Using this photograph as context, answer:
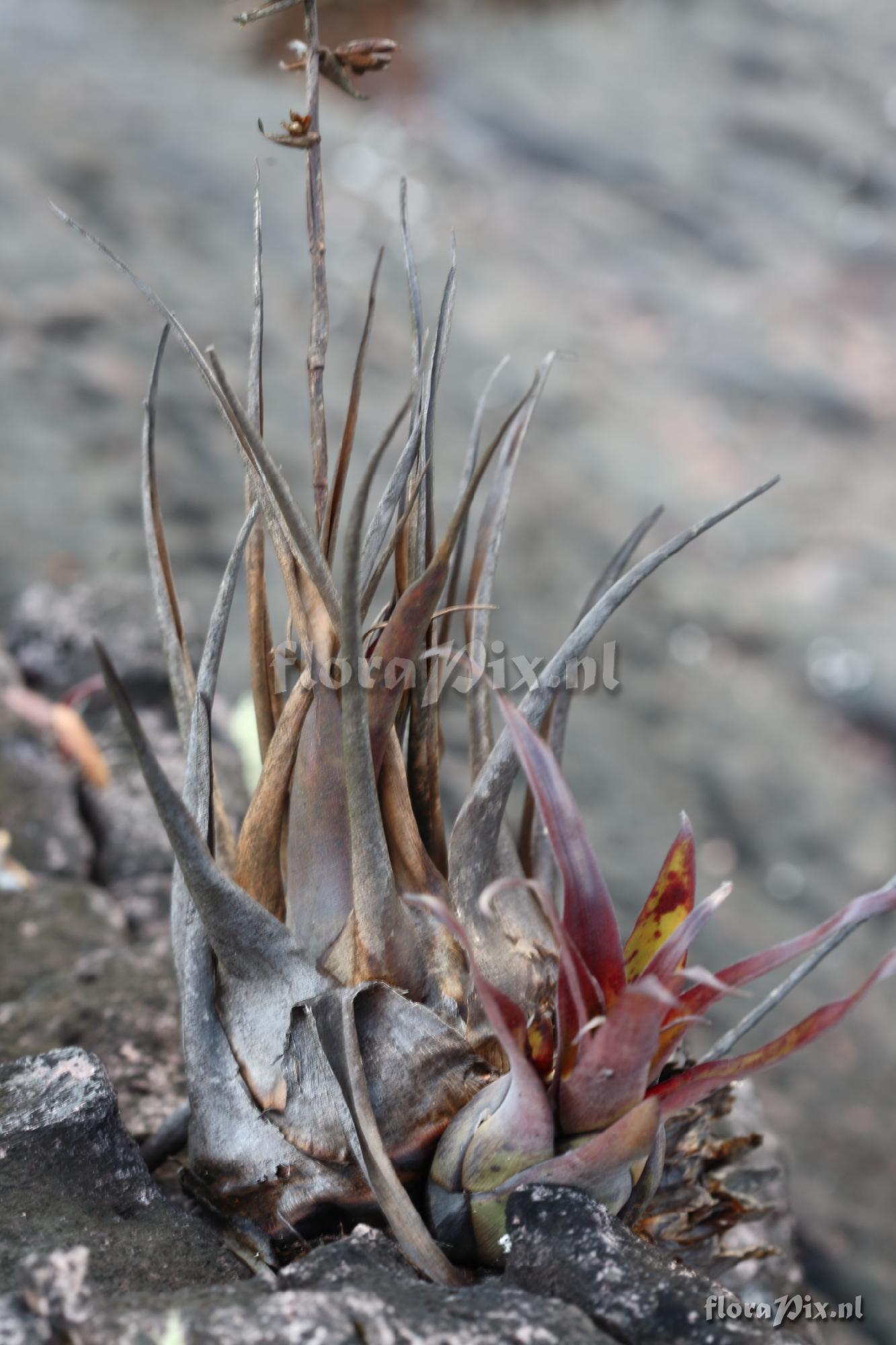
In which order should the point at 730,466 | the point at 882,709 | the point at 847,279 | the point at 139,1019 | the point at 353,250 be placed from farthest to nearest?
the point at 847,279, the point at 353,250, the point at 730,466, the point at 882,709, the point at 139,1019

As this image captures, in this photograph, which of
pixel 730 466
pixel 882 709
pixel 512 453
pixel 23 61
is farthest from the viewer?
pixel 23 61

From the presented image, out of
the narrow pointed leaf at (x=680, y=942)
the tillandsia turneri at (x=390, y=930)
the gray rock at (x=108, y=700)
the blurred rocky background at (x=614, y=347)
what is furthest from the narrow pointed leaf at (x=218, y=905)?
the blurred rocky background at (x=614, y=347)

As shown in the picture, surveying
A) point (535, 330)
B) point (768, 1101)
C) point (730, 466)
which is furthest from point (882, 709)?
point (535, 330)

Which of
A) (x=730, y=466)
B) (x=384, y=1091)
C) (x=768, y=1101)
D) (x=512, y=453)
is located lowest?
(x=768, y=1101)

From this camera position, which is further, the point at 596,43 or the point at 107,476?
the point at 596,43

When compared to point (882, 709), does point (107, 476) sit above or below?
above

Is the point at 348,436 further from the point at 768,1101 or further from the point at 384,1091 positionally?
the point at 768,1101
